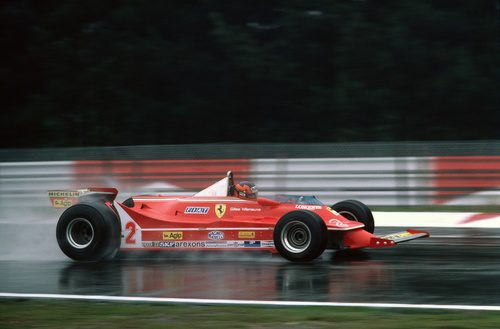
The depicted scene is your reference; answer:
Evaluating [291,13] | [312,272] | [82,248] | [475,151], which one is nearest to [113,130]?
[291,13]

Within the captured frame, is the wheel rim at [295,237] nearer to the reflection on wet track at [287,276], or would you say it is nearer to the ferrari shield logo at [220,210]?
the reflection on wet track at [287,276]

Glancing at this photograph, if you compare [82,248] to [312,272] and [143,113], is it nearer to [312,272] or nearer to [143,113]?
[312,272]

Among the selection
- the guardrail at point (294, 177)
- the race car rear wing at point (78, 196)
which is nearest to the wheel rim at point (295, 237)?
the race car rear wing at point (78, 196)

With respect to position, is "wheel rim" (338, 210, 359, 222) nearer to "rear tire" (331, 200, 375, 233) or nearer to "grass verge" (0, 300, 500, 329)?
"rear tire" (331, 200, 375, 233)

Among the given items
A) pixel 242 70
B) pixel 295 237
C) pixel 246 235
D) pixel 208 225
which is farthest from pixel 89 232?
pixel 242 70

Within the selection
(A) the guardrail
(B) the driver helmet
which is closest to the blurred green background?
(A) the guardrail

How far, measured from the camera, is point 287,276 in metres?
9.02

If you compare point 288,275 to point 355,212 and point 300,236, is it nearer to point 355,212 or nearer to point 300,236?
point 300,236

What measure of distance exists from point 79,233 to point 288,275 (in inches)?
118

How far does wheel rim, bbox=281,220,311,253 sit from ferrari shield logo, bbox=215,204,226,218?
0.96 m

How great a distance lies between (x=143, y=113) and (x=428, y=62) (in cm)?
856

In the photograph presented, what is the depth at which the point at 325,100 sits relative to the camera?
82.0 ft

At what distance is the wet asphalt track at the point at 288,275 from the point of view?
798cm

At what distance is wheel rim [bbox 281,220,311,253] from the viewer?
9.81 metres
